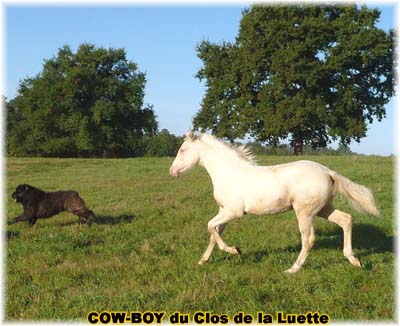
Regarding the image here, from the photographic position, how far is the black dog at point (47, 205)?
11.2 metres

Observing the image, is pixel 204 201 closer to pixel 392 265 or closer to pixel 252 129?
pixel 392 265

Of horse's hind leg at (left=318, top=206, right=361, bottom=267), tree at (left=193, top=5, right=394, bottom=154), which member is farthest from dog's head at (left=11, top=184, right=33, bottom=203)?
tree at (left=193, top=5, right=394, bottom=154)

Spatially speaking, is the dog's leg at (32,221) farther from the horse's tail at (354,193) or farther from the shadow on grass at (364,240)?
the horse's tail at (354,193)

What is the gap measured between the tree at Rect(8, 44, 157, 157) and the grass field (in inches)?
1794

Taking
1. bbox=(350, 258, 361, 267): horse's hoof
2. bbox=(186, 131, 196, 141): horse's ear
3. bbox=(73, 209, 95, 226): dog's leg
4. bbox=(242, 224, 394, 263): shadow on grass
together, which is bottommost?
bbox=(242, 224, 394, 263): shadow on grass

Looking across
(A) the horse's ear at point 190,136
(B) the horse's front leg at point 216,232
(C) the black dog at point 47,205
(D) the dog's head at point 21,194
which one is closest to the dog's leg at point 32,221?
(C) the black dog at point 47,205

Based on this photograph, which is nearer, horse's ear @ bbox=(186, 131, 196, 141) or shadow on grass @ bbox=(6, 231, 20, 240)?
horse's ear @ bbox=(186, 131, 196, 141)

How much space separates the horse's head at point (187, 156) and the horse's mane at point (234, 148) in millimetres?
215

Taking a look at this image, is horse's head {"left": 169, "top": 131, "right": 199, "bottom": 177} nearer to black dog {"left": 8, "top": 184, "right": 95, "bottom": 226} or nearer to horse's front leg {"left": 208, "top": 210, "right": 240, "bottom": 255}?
horse's front leg {"left": 208, "top": 210, "right": 240, "bottom": 255}

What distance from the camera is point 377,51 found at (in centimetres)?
4153

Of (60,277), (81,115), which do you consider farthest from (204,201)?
(81,115)

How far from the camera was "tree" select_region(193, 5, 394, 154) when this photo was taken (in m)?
41.5

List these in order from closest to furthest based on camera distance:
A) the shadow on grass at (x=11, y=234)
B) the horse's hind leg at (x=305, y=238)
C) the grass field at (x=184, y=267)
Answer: the grass field at (x=184, y=267) < the horse's hind leg at (x=305, y=238) < the shadow on grass at (x=11, y=234)

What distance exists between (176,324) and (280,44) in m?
40.7
